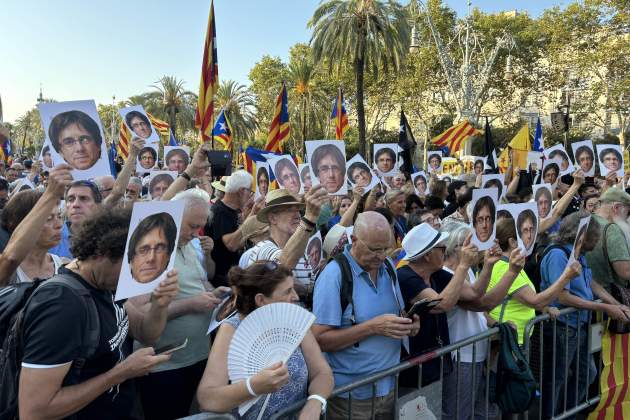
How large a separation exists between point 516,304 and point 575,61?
3331cm

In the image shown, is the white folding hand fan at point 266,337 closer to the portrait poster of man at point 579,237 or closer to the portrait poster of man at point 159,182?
the portrait poster of man at point 579,237

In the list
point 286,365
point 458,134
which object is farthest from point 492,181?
point 458,134

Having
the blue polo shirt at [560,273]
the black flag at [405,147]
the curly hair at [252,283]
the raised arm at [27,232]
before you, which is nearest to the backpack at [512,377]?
the blue polo shirt at [560,273]

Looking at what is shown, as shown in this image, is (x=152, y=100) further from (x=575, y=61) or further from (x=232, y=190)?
(x=232, y=190)

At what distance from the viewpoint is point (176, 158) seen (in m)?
8.54

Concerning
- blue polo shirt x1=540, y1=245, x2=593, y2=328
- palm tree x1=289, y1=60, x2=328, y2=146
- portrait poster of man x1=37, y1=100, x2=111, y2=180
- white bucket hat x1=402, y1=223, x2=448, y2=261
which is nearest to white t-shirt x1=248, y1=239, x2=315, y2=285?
white bucket hat x1=402, y1=223, x2=448, y2=261

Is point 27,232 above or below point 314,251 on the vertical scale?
above

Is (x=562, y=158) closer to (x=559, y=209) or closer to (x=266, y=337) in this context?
(x=559, y=209)

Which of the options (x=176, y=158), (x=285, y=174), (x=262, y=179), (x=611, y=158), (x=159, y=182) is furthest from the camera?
(x=176, y=158)

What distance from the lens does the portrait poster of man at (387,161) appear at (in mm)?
8164

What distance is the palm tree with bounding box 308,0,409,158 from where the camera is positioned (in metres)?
26.0

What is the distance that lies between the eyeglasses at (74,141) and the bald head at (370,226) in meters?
1.68

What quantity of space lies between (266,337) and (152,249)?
0.66 metres

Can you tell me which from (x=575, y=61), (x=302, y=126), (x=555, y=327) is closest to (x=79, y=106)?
(x=555, y=327)
